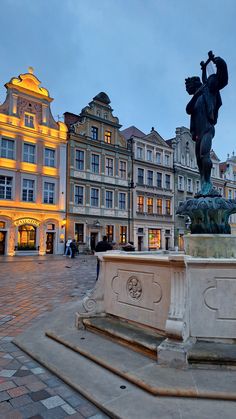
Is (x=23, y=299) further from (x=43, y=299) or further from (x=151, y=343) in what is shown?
(x=151, y=343)

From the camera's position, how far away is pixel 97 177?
30.2 m

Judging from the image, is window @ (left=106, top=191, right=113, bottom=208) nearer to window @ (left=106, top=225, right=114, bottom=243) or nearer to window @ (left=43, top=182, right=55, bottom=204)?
window @ (left=106, top=225, right=114, bottom=243)

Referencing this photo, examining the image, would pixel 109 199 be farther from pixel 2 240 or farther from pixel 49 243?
pixel 2 240

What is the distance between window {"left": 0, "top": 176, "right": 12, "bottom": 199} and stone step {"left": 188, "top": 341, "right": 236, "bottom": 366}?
23173mm

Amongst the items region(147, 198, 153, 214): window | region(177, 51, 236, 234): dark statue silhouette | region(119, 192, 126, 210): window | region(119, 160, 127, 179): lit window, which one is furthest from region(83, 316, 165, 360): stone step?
region(147, 198, 153, 214): window

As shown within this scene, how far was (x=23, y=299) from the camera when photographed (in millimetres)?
7090

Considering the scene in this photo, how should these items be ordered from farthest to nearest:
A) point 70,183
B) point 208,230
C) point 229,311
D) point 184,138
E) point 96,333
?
1. point 184,138
2. point 70,183
3. point 208,230
4. point 96,333
5. point 229,311

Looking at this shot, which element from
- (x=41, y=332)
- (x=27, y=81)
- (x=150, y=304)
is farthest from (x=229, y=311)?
(x=27, y=81)

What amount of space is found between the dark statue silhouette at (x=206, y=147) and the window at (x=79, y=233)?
2298cm

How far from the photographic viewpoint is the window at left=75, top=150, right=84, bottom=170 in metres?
28.8

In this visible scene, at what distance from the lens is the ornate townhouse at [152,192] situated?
110 ft

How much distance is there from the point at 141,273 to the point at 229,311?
1.22 meters

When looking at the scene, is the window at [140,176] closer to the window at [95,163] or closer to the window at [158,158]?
the window at [158,158]

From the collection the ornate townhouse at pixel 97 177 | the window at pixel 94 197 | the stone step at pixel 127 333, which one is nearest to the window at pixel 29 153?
the ornate townhouse at pixel 97 177
